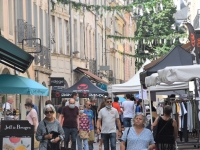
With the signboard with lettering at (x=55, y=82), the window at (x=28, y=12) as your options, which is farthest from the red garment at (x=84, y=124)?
the signboard with lettering at (x=55, y=82)

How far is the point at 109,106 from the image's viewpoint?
20.8m

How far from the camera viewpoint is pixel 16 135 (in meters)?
15.2

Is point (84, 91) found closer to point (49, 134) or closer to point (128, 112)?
point (128, 112)

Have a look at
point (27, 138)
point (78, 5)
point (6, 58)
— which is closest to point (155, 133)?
point (27, 138)

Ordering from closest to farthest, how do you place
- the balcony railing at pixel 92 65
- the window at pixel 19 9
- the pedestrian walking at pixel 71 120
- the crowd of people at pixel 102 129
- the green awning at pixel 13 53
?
the crowd of people at pixel 102 129, the green awning at pixel 13 53, the pedestrian walking at pixel 71 120, the window at pixel 19 9, the balcony railing at pixel 92 65

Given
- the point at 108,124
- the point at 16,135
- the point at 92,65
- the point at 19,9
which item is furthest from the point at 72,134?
the point at 92,65

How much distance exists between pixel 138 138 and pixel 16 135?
3.63 m

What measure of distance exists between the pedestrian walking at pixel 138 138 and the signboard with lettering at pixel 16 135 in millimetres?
3187

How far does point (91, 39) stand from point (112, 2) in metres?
16.4

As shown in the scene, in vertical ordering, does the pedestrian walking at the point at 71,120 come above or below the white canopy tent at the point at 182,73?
below

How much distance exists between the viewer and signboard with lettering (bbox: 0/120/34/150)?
49.7 feet

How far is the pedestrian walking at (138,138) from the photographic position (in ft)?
40.7

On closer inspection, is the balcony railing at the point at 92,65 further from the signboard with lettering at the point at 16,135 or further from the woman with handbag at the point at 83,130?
the signboard with lettering at the point at 16,135

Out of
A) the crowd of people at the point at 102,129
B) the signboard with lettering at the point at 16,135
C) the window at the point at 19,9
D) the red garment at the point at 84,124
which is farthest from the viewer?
the window at the point at 19,9
